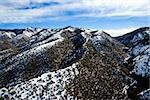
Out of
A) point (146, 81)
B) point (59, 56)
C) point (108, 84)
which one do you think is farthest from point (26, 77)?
point (146, 81)

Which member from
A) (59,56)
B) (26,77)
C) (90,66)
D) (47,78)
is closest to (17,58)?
(59,56)

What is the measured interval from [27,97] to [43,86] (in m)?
5.61

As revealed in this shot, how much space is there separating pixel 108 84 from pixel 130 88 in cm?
552

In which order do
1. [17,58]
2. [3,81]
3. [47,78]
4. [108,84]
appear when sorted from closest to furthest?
[47,78] < [108,84] < [3,81] < [17,58]

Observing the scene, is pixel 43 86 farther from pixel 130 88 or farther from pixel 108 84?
pixel 130 88

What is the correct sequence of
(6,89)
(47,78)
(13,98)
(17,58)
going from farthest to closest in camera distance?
(17,58)
(47,78)
(6,89)
(13,98)

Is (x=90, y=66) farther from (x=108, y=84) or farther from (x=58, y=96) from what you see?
(x=58, y=96)

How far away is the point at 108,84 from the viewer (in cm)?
8031

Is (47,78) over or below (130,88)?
over

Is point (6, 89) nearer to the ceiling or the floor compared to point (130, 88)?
nearer to the ceiling

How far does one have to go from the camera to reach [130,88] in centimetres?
8081

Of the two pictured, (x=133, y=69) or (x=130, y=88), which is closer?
(x=130, y=88)

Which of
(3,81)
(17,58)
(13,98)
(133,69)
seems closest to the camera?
(13,98)

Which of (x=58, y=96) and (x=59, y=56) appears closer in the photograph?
(x=58, y=96)
